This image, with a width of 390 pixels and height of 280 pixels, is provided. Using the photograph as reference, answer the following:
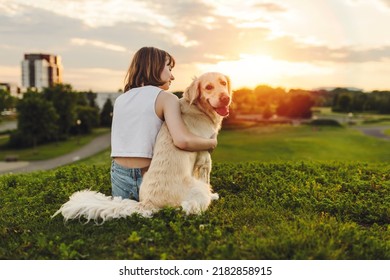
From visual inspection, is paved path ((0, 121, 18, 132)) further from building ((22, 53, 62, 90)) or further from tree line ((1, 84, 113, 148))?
tree line ((1, 84, 113, 148))

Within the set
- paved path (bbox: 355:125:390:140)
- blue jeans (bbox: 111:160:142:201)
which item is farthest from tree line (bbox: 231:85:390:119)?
blue jeans (bbox: 111:160:142:201)

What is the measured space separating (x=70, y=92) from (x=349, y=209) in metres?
50.1

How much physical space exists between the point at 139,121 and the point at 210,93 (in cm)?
87

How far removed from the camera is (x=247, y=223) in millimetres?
4773

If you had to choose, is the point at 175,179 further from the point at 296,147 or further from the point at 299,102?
the point at 299,102

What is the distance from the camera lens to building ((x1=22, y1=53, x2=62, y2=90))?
68375mm

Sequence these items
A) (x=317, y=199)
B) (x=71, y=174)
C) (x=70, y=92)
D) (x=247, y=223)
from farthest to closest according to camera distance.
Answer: (x=70, y=92), (x=71, y=174), (x=317, y=199), (x=247, y=223)

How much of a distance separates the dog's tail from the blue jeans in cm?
37

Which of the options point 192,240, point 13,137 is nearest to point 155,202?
point 192,240

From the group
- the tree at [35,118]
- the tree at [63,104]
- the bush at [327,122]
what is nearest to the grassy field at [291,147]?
the bush at [327,122]

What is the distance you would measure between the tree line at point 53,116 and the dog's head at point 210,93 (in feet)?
137

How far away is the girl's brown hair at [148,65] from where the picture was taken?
16.8 ft

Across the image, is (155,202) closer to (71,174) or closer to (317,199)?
(317,199)
